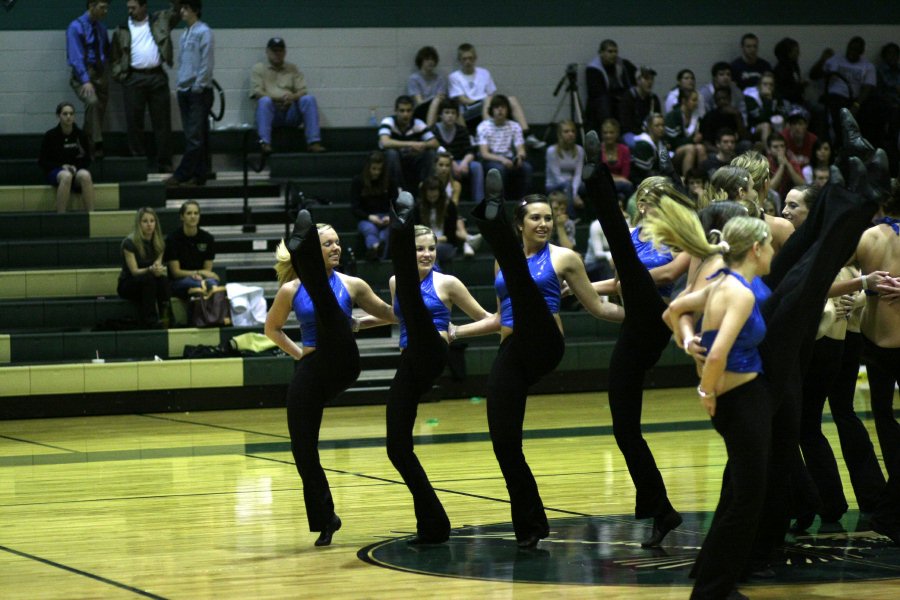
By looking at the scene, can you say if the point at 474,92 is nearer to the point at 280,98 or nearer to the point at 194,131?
the point at 280,98

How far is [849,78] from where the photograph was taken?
16469 mm

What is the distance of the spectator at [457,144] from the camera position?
14.0 meters

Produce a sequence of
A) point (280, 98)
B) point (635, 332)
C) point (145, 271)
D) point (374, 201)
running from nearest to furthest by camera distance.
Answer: point (635, 332)
point (145, 271)
point (374, 201)
point (280, 98)

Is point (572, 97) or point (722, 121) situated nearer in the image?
point (722, 121)

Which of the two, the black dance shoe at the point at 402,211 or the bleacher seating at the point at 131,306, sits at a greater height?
the black dance shoe at the point at 402,211

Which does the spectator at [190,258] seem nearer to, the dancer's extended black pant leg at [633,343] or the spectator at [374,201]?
the spectator at [374,201]

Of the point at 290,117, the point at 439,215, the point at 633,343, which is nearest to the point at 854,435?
the point at 633,343

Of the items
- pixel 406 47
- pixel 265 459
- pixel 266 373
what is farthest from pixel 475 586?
pixel 406 47

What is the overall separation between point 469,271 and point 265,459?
15.6ft

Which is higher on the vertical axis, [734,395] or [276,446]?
[734,395]

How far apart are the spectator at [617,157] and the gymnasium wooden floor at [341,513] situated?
3148 millimetres

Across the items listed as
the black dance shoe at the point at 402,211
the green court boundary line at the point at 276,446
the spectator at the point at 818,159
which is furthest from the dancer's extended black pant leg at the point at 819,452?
the spectator at the point at 818,159

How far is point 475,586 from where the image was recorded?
529 cm

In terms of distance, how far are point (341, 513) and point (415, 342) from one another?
133 centimetres
